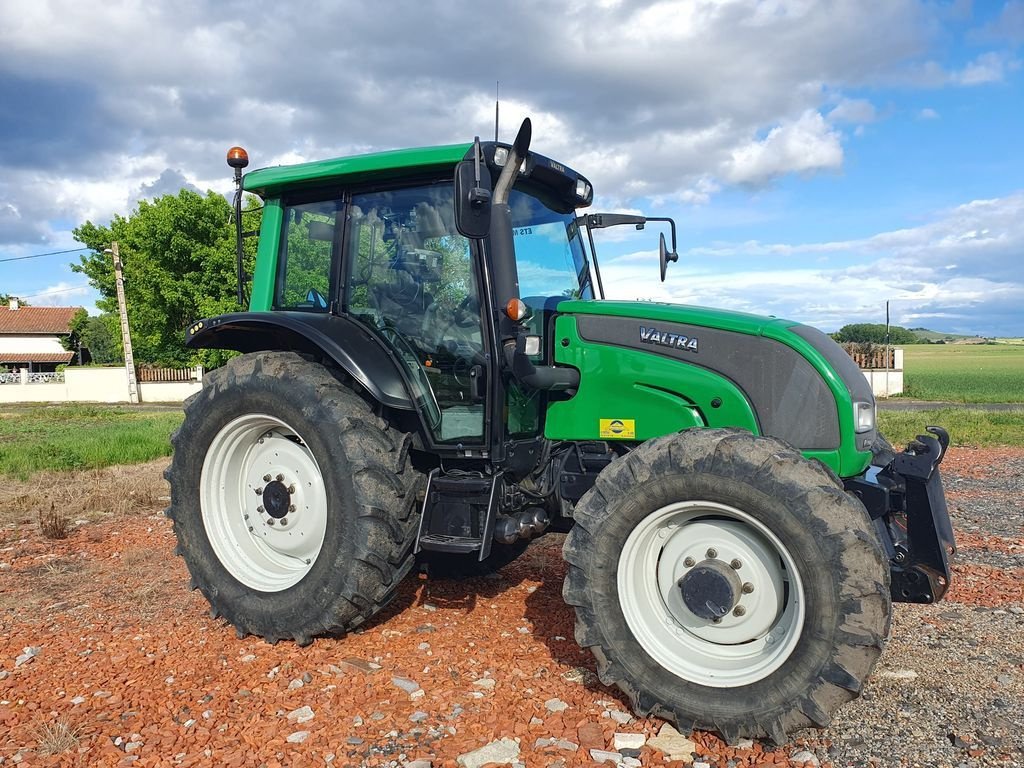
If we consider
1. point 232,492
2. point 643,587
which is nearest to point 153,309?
point 232,492

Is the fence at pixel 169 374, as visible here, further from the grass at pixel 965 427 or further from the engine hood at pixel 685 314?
the engine hood at pixel 685 314

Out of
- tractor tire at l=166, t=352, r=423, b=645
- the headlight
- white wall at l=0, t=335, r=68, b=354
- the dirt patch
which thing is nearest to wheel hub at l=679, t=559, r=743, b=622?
the headlight

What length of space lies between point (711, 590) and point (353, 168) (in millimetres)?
2819

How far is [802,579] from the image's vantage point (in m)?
3.05

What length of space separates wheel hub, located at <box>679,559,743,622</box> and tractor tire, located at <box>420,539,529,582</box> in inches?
72.1

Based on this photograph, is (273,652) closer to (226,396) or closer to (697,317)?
(226,396)

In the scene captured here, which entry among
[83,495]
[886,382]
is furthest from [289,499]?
[886,382]

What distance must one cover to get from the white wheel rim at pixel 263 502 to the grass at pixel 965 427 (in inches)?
425

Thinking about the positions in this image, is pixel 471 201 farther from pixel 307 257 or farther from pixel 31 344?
pixel 31 344

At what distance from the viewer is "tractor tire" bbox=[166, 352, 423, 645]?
3936mm

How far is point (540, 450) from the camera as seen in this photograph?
4.32m

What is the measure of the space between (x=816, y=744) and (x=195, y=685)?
8.88ft

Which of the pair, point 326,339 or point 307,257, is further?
point 307,257

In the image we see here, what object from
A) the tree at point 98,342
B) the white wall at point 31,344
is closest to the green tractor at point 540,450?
the tree at point 98,342
